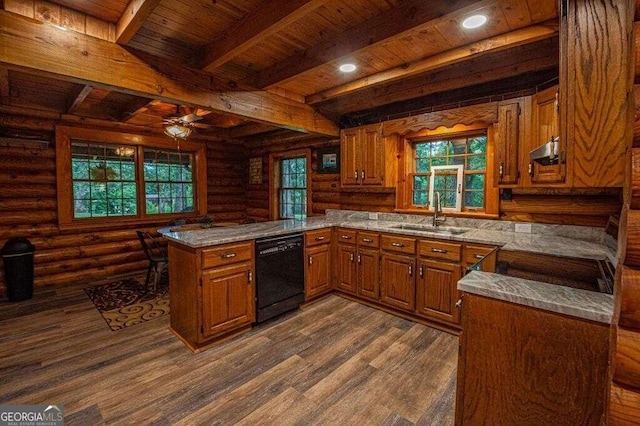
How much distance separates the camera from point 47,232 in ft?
13.9

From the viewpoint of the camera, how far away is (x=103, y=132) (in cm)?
459

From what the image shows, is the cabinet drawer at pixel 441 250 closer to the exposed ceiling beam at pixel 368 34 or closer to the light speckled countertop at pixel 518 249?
the light speckled countertop at pixel 518 249

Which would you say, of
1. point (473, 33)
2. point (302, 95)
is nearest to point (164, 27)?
point (302, 95)

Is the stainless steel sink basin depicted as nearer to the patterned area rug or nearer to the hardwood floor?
the hardwood floor

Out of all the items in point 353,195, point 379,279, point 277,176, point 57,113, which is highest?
point 57,113

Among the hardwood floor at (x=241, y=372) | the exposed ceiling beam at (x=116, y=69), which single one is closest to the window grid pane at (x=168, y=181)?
the hardwood floor at (x=241, y=372)

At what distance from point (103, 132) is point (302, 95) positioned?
3201 millimetres

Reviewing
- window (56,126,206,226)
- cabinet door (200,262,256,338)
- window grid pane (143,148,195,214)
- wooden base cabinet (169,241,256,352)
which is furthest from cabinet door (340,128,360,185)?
window grid pane (143,148,195,214)

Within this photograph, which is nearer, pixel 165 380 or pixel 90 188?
pixel 165 380

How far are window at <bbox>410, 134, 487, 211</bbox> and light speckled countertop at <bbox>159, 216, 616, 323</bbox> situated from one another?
39 cm

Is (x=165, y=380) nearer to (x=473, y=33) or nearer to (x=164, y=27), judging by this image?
(x=164, y=27)

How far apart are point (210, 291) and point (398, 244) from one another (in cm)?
196

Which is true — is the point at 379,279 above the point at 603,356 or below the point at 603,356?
below

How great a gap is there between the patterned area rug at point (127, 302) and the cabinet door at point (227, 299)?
104 cm
